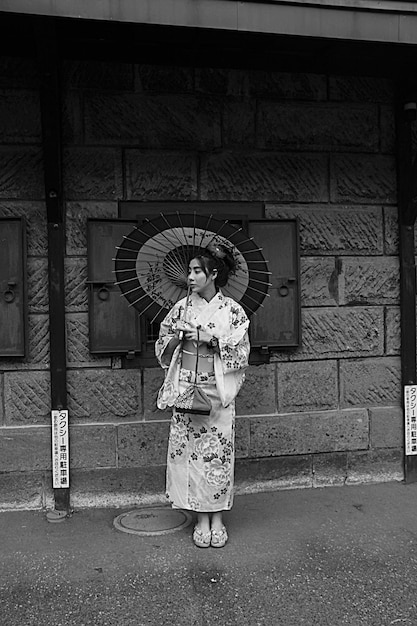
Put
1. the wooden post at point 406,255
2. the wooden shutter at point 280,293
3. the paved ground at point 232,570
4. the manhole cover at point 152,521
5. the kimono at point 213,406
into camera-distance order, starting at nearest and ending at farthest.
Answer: the paved ground at point 232,570, the kimono at point 213,406, the manhole cover at point 152,521, the wooden shutter at point 280,293, the wooden post at point 406,255

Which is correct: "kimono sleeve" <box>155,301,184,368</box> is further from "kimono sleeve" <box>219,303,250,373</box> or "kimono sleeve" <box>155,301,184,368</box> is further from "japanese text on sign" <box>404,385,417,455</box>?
"japanese text on sign" <box>404,385,417,455</box>

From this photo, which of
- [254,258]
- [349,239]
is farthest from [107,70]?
[349,239]

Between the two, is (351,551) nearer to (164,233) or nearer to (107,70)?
(164,233)

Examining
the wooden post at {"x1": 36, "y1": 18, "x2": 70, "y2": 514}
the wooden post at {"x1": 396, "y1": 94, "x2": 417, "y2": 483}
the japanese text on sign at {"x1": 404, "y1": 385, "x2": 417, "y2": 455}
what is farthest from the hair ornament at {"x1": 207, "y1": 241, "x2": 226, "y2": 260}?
the japanese text on sign at {"x1": 404, "y1": 385, "x2": 417, "y2": 455}

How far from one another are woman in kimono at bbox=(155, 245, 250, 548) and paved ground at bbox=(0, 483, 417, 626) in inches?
13.6

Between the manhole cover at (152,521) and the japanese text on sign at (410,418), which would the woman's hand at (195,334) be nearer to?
the manhole cover at (152,521)

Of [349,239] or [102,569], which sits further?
[349,239]

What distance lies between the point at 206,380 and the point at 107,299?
1229mm

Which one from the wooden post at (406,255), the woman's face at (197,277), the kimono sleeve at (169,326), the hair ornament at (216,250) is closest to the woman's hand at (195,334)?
the kimono sleeve at (169,326)

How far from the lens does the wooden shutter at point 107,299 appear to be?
14.9ft

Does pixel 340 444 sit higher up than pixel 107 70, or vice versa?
pixel 107 70

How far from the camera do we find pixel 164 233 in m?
3.79

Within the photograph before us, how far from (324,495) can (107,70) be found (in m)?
3.82

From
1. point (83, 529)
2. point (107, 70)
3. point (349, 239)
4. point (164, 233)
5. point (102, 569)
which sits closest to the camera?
point (102, 569)
